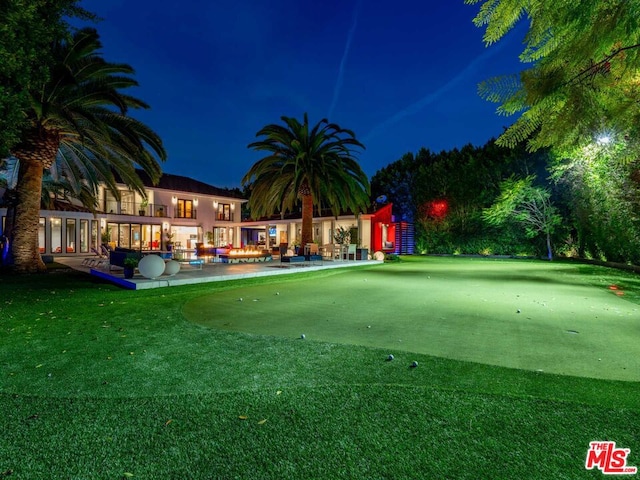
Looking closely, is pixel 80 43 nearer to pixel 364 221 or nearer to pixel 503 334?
pixel 503 334

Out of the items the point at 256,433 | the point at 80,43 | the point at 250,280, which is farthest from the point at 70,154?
the point at 256,433

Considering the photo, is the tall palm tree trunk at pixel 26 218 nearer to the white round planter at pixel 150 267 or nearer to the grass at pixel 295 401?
the white round planter at pixel 150 267

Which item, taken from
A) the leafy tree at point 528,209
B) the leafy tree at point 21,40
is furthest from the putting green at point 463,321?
the leafy tree at point 528,209

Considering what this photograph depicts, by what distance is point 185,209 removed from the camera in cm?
3102

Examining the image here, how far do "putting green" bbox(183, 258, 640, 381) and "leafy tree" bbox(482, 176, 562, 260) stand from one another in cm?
2048

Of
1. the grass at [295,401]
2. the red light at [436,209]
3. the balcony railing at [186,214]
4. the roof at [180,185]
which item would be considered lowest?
the grass at [295,401]

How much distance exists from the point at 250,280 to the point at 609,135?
11114mm

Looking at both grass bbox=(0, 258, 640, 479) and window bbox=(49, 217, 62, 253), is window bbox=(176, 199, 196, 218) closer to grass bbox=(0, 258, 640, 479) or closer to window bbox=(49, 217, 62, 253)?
window bbox=(49, 217, 62, 253)

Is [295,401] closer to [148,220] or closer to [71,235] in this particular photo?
[71,235]

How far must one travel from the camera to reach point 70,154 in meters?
15.9

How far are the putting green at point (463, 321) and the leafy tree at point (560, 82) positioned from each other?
124 inches

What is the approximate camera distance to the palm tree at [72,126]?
11172 millimetres

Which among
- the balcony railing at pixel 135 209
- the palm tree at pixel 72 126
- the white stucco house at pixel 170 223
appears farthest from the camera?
the balcony railing at pixel 135 209

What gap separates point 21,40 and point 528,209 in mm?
34249
